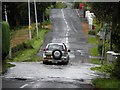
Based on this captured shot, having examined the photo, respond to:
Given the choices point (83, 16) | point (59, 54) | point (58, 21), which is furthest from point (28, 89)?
point (83, 16)

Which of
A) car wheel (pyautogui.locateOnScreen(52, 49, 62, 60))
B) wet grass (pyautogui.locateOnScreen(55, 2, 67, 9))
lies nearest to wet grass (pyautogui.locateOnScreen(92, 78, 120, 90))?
car wheel (pyautogui.locateOnScreen(52, 49, 62, 60))

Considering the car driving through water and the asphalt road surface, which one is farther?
the car driving through water

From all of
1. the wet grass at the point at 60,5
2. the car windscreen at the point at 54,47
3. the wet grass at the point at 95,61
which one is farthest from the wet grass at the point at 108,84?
the wet grass at the point at 60,5

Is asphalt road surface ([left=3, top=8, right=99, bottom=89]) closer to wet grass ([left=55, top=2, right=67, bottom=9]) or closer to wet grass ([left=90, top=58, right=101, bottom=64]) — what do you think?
wet grass ([left=90, top=58, right=101, bottom=64])

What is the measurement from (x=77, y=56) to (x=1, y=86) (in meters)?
26.7

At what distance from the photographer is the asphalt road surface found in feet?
61.0

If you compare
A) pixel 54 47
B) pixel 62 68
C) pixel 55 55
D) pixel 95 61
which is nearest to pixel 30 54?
pixel 95 61

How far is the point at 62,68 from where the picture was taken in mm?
27391

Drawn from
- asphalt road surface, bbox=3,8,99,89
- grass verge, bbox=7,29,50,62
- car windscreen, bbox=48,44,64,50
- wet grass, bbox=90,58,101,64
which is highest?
car windscreen, bbox=48,44,64,50

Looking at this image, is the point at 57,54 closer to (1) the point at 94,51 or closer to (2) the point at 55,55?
(2) the point at 55,55

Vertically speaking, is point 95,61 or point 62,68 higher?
point 62,68

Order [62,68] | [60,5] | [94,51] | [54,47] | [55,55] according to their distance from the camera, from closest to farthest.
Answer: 1. [62,68]
2. [55,55]
3. [54,47]
4. [94,51]
5. [60,5]

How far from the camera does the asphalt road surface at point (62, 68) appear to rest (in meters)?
18.6

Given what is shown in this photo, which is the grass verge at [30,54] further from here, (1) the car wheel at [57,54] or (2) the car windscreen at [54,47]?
(1) the car wheel at [57,54]
